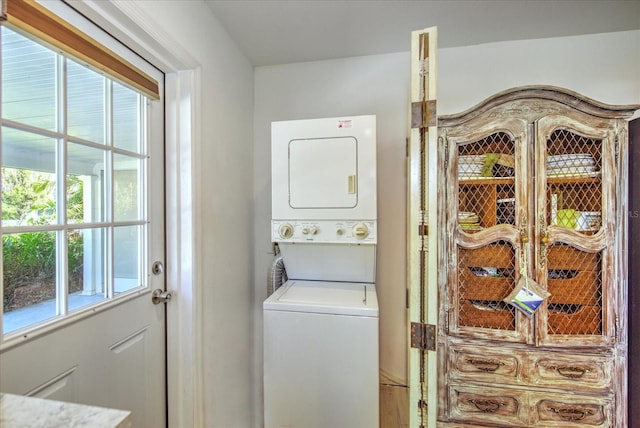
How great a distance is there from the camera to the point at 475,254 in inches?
A: 63.7

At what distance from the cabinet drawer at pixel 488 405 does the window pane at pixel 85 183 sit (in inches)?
77.1

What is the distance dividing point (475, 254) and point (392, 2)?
145cm

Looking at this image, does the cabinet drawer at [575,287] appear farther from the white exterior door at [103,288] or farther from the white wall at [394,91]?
the white exterior door at [103,288]

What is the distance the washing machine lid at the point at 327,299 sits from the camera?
1.37 meters

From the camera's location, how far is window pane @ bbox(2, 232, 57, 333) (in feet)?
2.58

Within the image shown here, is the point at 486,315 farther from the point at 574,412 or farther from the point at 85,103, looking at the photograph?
the point at 85,103

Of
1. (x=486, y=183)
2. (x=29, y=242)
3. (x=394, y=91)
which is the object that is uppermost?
(x=394, y=91)

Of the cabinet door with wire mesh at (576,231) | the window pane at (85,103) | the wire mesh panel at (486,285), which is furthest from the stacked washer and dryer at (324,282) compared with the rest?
the cabinet door with wire mesh at (576,231)

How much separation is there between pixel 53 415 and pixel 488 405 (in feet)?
6.22

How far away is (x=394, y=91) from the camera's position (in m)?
1.96

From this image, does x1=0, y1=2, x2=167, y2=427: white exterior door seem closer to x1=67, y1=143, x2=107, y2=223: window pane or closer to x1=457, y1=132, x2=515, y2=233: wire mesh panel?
x1=67, y1=143, x2=107, y2=223: window pane

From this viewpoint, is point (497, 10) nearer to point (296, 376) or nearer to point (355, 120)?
point (355, 120)

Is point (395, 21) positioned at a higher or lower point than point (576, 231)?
higher

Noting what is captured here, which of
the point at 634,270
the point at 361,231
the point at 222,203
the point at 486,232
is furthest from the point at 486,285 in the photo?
the point at 222,203
